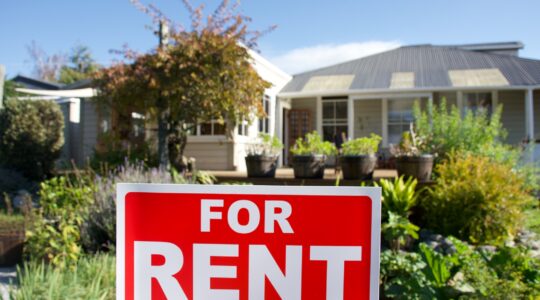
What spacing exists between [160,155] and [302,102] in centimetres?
916

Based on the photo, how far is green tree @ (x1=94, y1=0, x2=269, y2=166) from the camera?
753 centimetres

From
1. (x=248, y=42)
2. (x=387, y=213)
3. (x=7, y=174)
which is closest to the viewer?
(x=387, y=213)

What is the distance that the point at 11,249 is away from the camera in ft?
17.5

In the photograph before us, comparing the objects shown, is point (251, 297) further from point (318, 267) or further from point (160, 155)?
point (160, 155)

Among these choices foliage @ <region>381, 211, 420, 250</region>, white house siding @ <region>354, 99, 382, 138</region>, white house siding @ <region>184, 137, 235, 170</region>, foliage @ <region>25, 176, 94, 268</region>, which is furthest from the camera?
white house siding @ <region>354, 99, 382, 138</region>

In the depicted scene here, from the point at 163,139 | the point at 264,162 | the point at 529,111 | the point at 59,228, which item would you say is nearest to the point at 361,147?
the point at 264,162

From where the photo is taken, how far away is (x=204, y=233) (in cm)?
126

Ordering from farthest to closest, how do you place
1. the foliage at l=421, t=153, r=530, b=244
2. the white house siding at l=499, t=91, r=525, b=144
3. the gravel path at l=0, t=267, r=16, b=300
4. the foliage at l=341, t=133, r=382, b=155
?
1. the white house siding at l=499, t=91, r=525, b=144
2. the foliage at l=341, t=133, r=382, b=155
3. the foliage at l=421, t=153, r=530, b=244
4. the gravel path at l=0, t=267, r=16, b=300

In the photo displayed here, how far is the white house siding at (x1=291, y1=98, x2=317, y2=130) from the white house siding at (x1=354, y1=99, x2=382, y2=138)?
1.48 meters

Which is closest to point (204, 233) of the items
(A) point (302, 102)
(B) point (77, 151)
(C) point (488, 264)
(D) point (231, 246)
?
(D) point (231, 246)

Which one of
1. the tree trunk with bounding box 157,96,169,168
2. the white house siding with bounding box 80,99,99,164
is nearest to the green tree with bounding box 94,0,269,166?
the tree trunk with bounding box 157,96,169,168

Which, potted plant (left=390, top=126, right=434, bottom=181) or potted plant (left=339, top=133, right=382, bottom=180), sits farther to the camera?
potted plant (left=339, top=133, right=382, bottom=180)

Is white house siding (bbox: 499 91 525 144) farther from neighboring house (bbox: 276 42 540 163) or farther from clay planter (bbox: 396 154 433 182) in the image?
clay planter (bbox: 396 154 433 182)

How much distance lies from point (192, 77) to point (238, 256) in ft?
21.2
